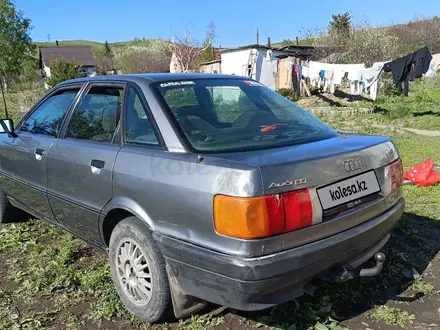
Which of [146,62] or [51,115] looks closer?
[51,115]

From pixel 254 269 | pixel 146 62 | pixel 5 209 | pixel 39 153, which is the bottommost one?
pixel 5 209

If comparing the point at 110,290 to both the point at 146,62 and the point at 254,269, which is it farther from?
the point at 146,62

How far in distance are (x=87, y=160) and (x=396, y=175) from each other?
2.17 meters

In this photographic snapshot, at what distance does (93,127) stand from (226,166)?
1480 mm

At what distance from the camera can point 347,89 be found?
66.5 ft

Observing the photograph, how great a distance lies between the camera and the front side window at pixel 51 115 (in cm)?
346

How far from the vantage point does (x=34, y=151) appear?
3562 millimetres

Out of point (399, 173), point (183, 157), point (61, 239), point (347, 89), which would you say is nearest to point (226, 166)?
point (183, 157)

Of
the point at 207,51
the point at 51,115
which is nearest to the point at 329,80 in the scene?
the point at 51,115

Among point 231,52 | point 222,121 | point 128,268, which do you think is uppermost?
point 231,52

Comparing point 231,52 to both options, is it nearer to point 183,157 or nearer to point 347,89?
→ point 347,89

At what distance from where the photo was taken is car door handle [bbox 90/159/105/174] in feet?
9.01

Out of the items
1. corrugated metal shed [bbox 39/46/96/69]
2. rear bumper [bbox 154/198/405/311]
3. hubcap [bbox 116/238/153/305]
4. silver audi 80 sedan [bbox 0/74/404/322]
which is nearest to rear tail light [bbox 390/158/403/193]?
silver audi 80 sedan [bbox 0/74/404/322]

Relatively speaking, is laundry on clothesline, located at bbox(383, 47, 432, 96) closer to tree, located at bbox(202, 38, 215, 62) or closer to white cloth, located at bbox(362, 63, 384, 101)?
white cloth, located at bbox(362, 63, 384, 101)
